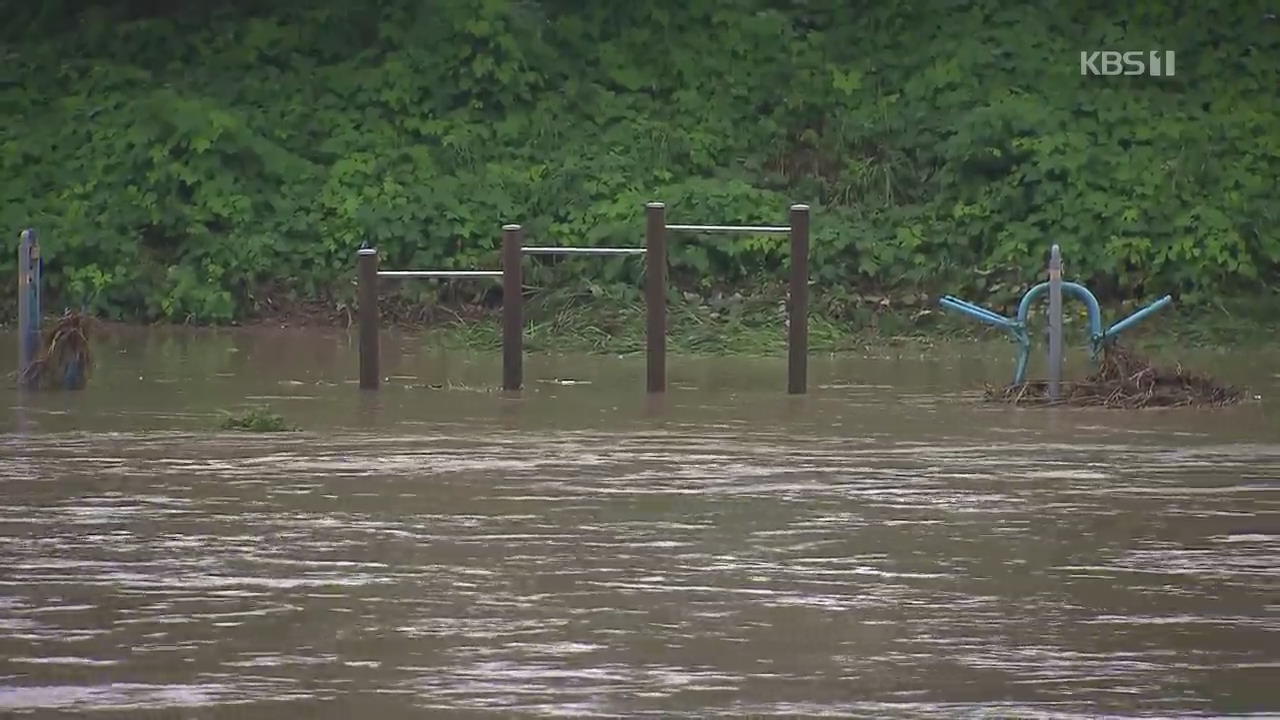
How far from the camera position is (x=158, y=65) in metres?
26.0

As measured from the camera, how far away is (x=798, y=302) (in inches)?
651

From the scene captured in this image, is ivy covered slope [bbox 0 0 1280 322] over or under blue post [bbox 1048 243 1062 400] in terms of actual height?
over

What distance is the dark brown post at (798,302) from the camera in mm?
16250

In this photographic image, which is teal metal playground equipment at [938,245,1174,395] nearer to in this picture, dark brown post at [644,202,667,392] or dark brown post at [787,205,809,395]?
dark brown post at [787,205,809,395]

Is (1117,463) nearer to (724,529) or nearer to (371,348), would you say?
(724,529)

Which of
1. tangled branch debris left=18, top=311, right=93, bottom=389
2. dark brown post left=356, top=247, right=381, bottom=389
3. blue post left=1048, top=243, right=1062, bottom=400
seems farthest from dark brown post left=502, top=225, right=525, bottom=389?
blue post left=1048, top=243, right=1062, bottom=400

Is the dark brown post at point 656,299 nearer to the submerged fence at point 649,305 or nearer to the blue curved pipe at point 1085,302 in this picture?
the submerged fence at point 649,305

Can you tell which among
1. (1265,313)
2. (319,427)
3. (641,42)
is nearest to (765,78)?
(641,42)

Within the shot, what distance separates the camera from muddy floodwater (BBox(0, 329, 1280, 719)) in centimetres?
708

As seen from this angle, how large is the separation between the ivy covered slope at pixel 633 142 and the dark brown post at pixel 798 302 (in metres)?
5.28

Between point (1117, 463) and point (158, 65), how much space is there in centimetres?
1587

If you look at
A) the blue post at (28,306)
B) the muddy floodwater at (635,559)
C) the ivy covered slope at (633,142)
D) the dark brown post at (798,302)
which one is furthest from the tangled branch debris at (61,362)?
the ivy covered slope at (633,142)

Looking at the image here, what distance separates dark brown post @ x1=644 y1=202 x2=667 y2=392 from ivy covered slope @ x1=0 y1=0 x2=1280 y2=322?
201 inches

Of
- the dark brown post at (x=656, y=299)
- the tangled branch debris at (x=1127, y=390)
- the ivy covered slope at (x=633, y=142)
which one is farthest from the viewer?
the ivy covered slope at (x=633, y=142)
